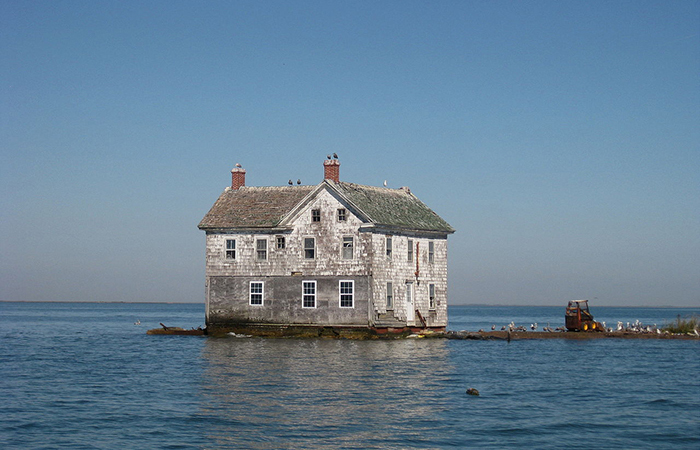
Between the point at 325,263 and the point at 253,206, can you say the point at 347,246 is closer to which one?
the point at 325,263

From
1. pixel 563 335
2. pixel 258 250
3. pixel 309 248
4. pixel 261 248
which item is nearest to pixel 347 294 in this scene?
pixel 309 248

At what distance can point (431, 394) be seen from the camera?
29.7 metres

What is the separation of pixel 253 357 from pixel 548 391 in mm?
15501

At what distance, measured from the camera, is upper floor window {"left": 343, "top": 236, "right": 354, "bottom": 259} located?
48.8 m

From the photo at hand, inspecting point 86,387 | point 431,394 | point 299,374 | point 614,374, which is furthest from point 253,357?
point 614,374

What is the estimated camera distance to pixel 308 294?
49719 mm

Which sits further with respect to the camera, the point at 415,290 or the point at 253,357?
the point at 415,290

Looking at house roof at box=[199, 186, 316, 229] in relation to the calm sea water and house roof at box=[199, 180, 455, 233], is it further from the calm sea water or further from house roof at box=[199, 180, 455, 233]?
the calm sea water

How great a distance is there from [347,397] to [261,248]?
23.9 meters

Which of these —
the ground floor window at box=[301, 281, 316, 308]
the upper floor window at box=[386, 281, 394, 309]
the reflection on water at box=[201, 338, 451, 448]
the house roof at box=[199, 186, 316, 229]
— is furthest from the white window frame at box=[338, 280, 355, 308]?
the house roof at box=[199, 186, 316, 229]

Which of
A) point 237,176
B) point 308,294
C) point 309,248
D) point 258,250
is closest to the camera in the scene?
point 308,294

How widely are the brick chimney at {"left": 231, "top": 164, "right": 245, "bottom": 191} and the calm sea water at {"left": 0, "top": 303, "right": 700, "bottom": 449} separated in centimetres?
1332

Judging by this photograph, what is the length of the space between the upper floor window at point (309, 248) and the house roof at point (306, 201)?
82.7 inches

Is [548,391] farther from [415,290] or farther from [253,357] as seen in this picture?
[415,290]
